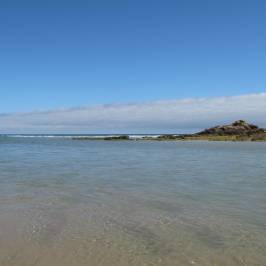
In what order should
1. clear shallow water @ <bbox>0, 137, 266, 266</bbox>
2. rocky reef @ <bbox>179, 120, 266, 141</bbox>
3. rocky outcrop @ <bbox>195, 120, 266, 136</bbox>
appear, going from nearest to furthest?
1. clear shallow water @ <bbox>0, 137, 266, 266</bbox>
2. rocky reef @ <bbox>179, 120, 266, 141</bbox>
3. rocky outcrop @ <bbox>195, 120, 266, 136</bbox>

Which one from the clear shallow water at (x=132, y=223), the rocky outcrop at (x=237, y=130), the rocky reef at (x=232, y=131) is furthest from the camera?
the rocky outcrop at (x=237, y=130)

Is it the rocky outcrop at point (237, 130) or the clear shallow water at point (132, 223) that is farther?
the rocky outcrop at point (237, 130)

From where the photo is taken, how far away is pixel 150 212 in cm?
1177

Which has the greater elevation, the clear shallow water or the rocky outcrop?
the rocky outcrop

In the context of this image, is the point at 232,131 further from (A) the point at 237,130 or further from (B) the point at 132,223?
(B) the point at 132,223

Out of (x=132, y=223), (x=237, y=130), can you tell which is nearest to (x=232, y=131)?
(x=237, y=130)

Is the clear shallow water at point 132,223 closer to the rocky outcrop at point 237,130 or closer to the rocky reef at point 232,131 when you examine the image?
the rocky reef at point 232,131

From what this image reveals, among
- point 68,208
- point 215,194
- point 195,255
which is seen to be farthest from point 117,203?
point 195,255

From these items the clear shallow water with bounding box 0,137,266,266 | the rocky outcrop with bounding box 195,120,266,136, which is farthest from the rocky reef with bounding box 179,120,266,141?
the clear shallow water with bounding box 0,137,266,266

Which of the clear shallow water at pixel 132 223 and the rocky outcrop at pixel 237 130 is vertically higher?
the rocky outcrop at pixel 237 130

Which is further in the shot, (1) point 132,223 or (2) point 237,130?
(2) point 237,130

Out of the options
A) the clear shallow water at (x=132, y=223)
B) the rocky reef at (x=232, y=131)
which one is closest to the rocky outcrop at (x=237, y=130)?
the rocky reef at (x=232, y=131)

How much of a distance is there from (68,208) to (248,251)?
19.8 feet

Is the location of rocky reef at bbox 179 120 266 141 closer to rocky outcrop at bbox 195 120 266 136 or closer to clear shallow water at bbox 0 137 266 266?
rocky outcrop at bbox 195 120 266 136
